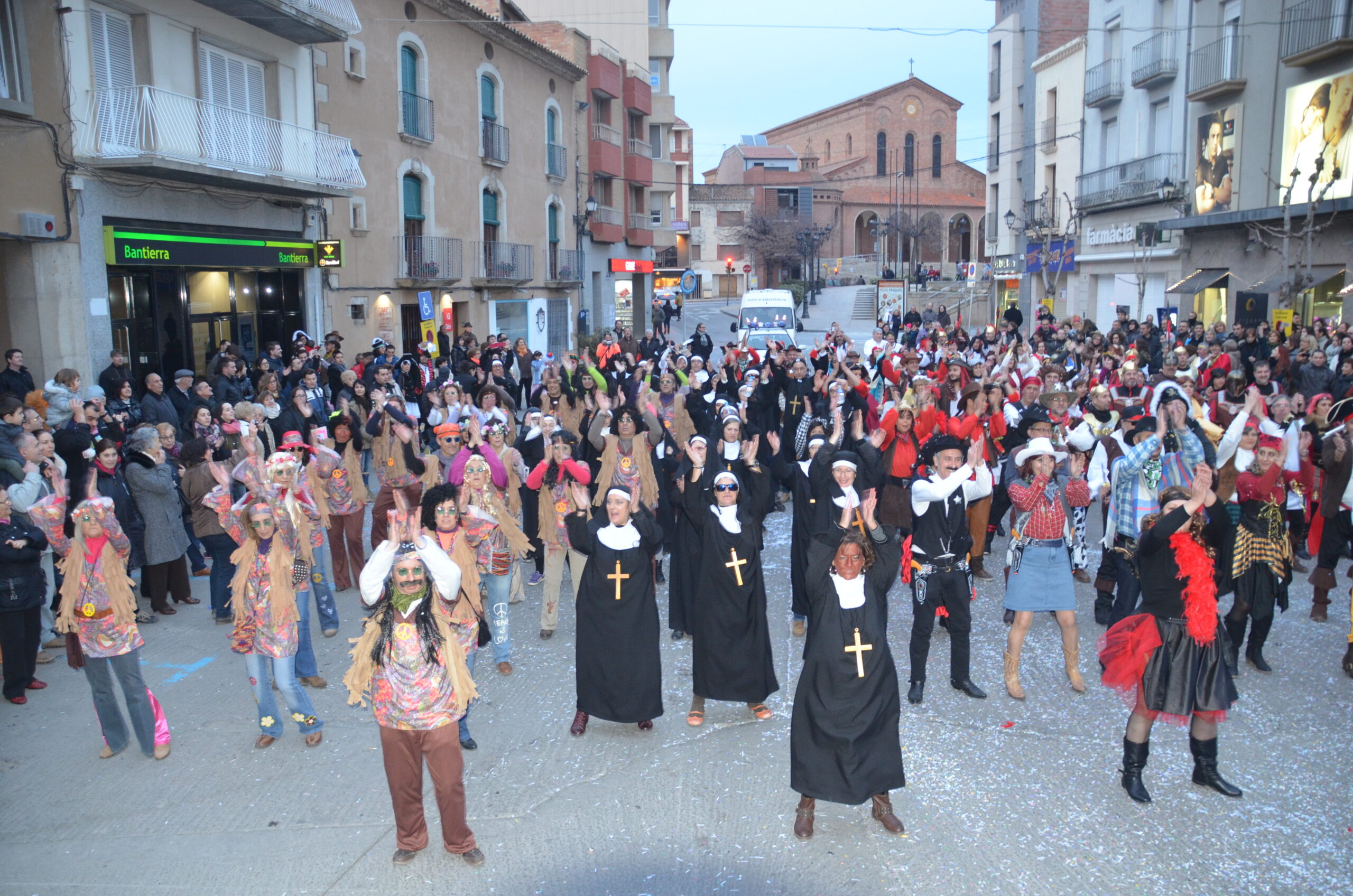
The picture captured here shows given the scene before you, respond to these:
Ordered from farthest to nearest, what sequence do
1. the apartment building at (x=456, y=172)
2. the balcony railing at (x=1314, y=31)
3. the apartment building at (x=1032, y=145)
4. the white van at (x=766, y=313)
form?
the apartment building at (x=1032, y=145) < the white van at (x=766, y=313) < the apartment building at (x=456, y=172) < the balcony railing at (x=1314, y=31)

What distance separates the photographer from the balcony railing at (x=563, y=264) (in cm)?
3175

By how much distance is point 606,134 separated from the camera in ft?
116

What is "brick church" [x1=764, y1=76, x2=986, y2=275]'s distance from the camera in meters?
77.1

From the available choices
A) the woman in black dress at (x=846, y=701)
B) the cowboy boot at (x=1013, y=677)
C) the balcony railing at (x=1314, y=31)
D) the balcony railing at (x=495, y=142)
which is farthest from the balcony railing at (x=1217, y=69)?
the woman in black dress at (x=846, y=701)

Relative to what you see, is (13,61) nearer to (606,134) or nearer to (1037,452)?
(1037,452)

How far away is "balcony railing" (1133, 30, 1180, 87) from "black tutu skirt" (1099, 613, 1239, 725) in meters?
25.4

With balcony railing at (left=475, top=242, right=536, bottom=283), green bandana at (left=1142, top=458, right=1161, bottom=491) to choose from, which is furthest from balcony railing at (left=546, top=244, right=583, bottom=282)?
green bandana at (left=1142, top=458, right=1161, bottom=491)

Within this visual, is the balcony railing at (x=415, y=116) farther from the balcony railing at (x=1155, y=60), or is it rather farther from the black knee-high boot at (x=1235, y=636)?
the black knee-high boot at (x=1235, y=636)

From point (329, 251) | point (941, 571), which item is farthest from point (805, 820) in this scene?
point (329, 251)

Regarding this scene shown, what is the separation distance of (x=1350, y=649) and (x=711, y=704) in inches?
171

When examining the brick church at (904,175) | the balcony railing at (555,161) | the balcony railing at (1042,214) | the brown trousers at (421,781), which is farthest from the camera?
the brick church at (904,175)

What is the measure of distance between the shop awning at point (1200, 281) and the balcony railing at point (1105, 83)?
278 inches

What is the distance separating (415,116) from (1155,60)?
1931 centimetres

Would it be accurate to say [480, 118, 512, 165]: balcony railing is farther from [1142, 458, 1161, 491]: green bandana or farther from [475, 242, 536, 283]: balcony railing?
[1142, 458, 1161, 491]: green bandana
